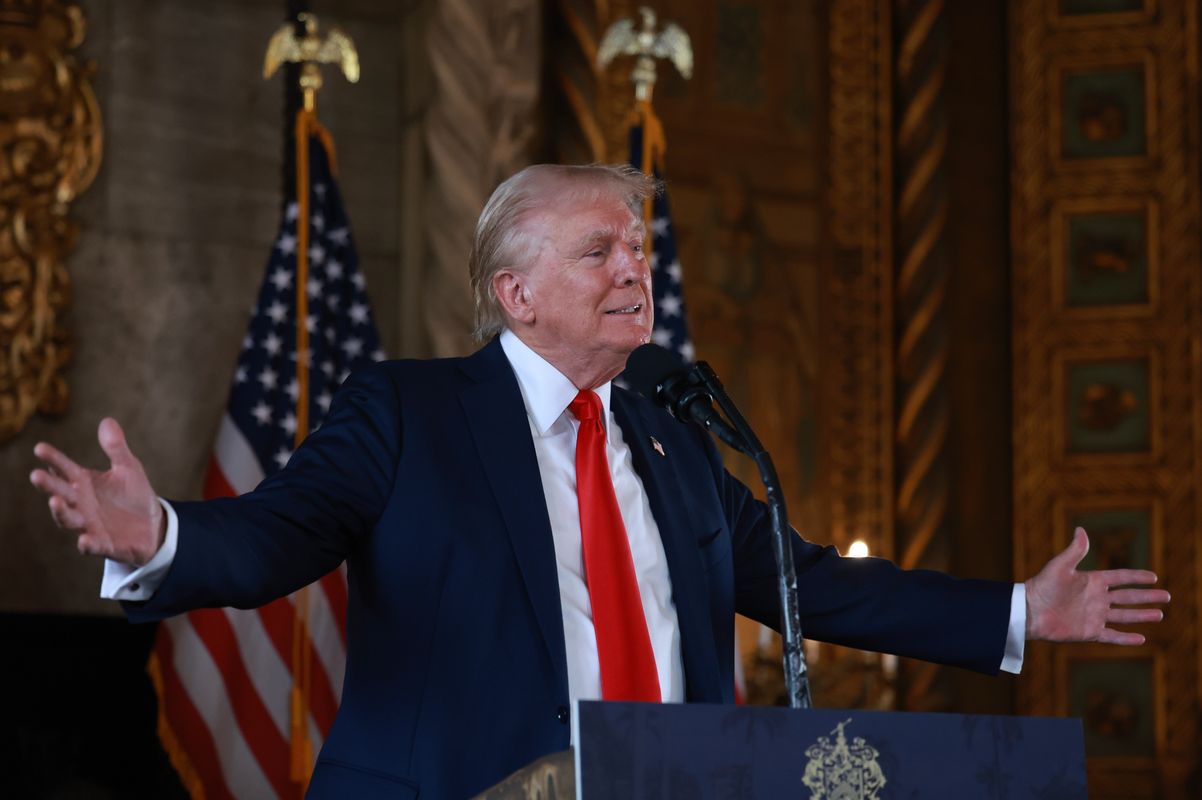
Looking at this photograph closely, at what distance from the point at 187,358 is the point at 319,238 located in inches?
25.0

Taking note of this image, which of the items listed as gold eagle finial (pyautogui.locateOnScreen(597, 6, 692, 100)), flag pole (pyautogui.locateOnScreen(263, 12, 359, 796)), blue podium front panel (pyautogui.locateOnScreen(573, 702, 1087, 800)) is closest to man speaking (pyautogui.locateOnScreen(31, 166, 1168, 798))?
blue podium front panel (pyautogui.locateOnScreen(573, 702, 1087, 800))

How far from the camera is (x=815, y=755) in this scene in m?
2.09

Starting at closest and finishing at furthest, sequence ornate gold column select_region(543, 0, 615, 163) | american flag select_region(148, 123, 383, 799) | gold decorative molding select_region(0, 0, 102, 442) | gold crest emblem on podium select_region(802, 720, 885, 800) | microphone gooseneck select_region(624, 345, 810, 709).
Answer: gold crest emblem on podium select_region(802, 720, 885, 800) < microphone gooseneck select_region(624, 345, 810, 709) < american flag select_region(148, 123, 383, 799) < gold decorative molding select_region(0, 0, 102, 442) < ornate gold column select_region(543, 0, 615, 163)

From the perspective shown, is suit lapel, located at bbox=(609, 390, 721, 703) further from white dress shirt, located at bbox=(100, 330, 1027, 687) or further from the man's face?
the man's face

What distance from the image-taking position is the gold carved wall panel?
23.1 feet

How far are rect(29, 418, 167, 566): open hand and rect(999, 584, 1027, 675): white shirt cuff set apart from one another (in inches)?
57.7

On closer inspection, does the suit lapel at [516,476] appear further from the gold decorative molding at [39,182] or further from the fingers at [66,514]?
the gold decorative molding at [39,182]

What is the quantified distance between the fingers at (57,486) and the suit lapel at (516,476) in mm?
782

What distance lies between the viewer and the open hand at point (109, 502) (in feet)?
6.88

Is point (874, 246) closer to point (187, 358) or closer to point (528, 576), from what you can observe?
point (187, 358)

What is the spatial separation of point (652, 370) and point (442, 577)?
0.45 meters

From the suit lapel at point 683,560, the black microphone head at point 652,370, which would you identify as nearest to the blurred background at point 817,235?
the suit lapel at point 683,560

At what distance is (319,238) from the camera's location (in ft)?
18.8

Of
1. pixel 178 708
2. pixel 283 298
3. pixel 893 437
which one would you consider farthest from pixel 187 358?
pixel 893 437
